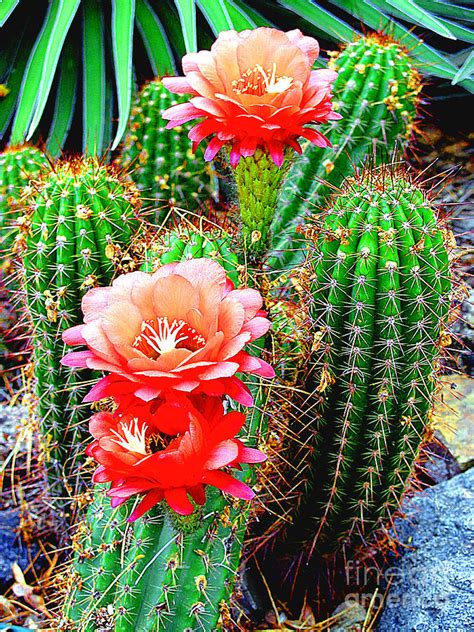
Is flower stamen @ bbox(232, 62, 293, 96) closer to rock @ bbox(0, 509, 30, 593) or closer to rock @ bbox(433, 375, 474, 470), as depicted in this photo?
rock @ bbox(433, 375, 474, 470)

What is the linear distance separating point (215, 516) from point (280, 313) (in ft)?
1.40

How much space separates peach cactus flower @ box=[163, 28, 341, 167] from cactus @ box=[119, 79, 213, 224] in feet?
2.20

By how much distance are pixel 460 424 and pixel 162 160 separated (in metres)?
1.02

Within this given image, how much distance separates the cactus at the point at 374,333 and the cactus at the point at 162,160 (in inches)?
26.9

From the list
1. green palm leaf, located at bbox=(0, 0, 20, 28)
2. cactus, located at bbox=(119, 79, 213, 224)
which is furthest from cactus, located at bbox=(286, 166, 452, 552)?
green palm leaf, located at bbox=(0, 0, 20, 28)

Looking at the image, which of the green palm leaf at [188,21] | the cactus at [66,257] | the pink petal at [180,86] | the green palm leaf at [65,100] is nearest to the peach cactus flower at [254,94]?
the pink petal at [180,86]

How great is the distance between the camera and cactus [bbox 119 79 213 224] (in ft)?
6.09

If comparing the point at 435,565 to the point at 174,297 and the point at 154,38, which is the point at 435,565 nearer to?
the point at 174,297

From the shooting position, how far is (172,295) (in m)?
0.87

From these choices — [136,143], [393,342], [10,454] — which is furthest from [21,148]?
[393,342]

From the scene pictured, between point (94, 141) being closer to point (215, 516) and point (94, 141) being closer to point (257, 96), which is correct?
point (257, 96)

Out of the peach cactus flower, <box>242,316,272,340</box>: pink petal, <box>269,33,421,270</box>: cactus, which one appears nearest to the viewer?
<box>242,316,272,340</box>: pink petal

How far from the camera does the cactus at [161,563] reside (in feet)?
3.05

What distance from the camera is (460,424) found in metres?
1.85
